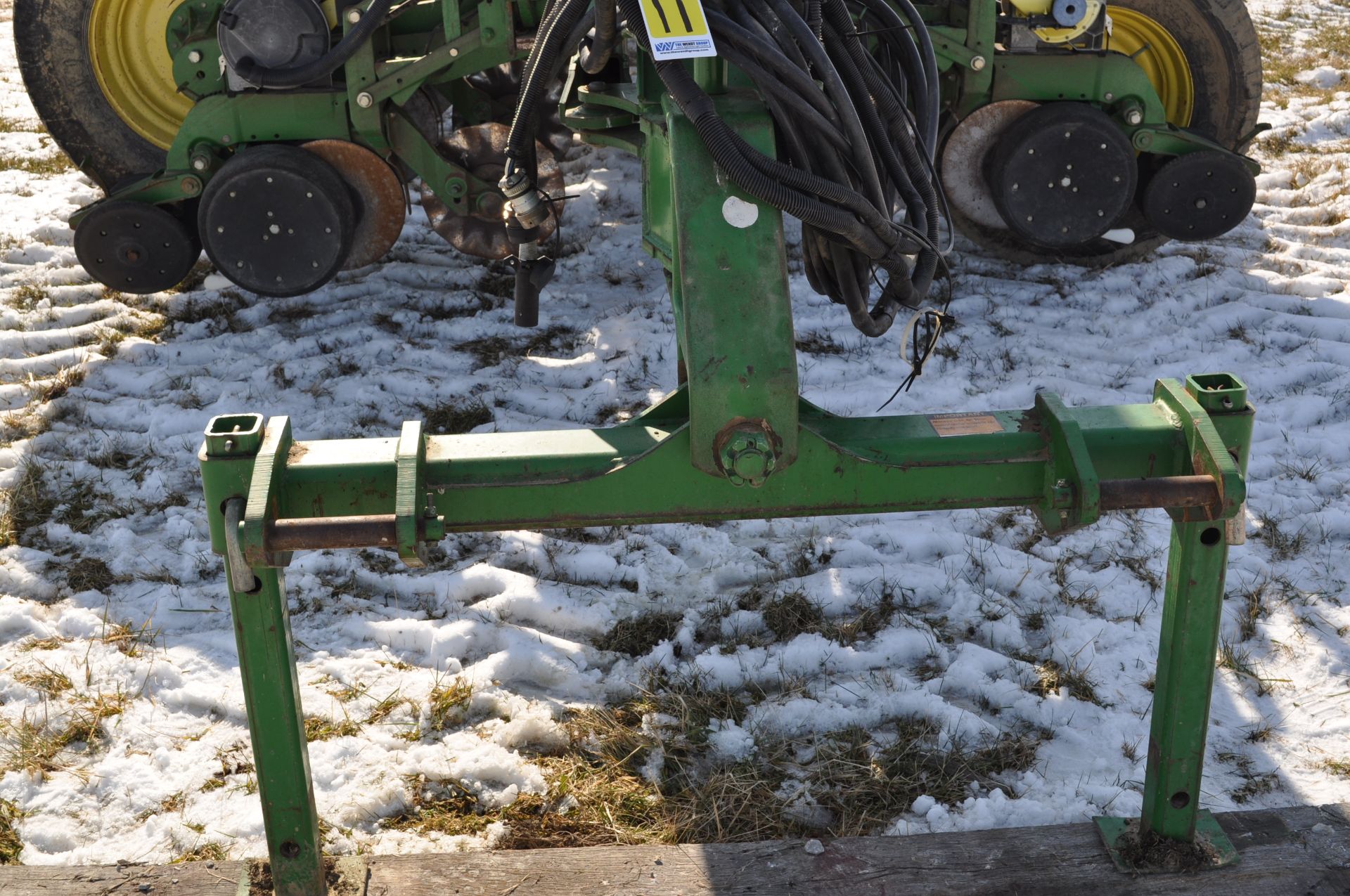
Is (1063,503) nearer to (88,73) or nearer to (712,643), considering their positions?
(712,643)

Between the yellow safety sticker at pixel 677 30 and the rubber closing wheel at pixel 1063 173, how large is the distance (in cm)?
279

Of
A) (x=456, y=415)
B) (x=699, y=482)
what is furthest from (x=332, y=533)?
(x=456, y=415)

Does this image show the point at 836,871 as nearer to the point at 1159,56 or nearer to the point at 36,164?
the point at 1159,56

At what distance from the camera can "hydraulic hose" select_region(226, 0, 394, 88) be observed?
4.11 meters

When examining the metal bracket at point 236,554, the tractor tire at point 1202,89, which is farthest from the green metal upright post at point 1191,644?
the tractor tire at point 1202,89

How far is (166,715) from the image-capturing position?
2.78 m

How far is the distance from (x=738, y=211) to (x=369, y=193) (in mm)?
2836

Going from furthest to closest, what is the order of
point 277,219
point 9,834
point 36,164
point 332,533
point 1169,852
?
1. point 36,164
2. point 277,219
3. point 9,834
4. point 1169,852
5. point 332,533

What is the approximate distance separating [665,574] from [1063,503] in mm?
1506

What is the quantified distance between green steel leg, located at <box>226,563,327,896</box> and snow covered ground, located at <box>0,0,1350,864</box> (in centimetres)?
31

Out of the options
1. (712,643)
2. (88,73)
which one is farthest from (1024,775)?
(88,73)

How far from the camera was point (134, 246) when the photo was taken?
440cm

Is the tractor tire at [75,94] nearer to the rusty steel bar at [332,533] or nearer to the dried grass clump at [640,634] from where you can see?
the dried grass clump at [640,634]

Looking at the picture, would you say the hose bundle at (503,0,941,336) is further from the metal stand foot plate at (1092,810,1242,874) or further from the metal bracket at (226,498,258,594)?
the metal stand foot plate at (1092,810,1242,874)
